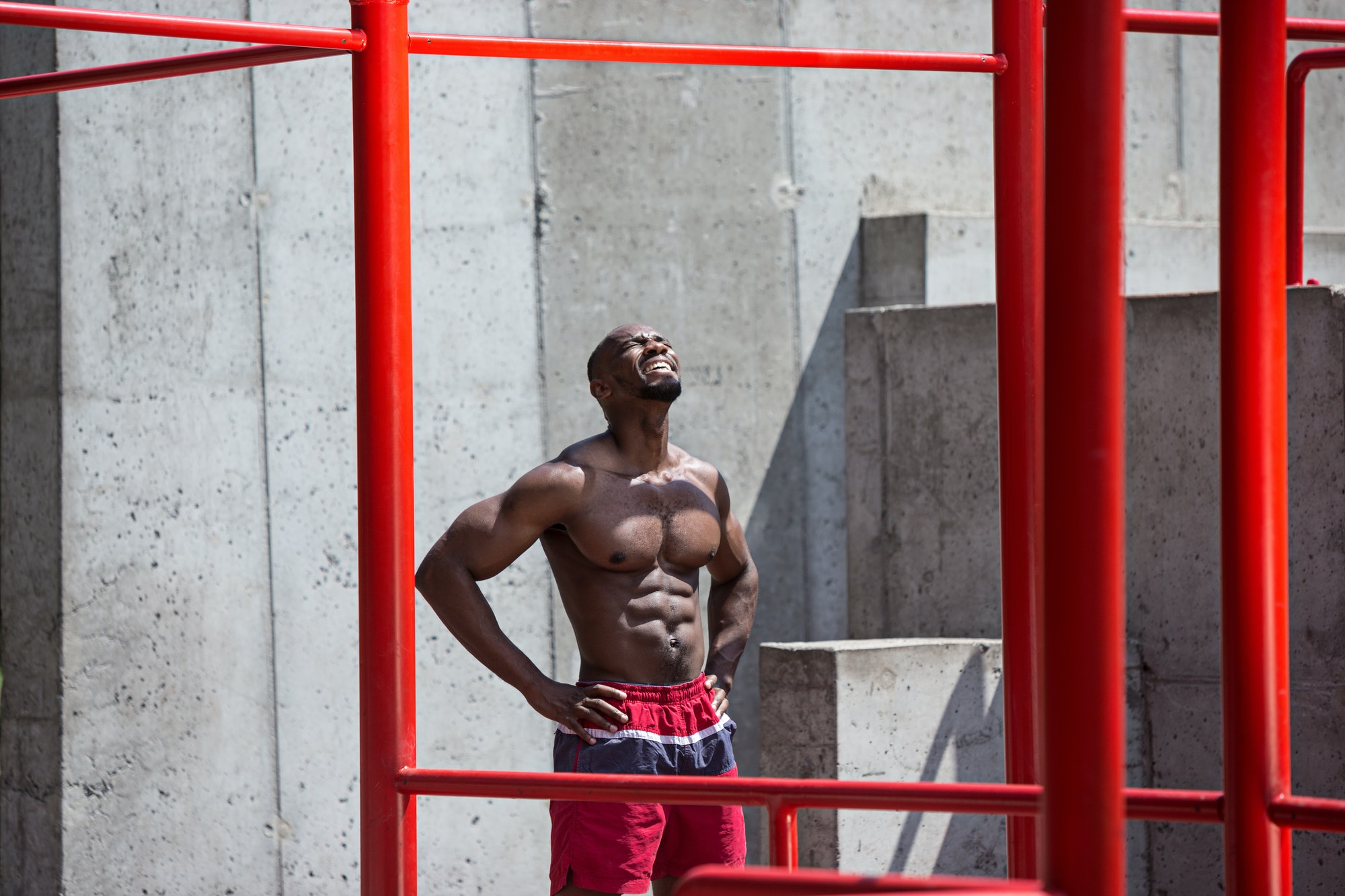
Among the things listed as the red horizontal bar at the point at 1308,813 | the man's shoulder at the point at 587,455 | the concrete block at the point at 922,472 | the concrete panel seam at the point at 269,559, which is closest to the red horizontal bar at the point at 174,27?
the man's shoulder at the point at 587,455

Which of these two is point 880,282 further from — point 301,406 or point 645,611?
point 645,611

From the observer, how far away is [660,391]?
395cm

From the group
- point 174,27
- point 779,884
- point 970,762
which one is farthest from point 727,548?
point 779,884

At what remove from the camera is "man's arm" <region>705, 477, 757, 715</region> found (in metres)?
4.23

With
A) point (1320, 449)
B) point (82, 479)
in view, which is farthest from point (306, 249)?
point (1320, 449)

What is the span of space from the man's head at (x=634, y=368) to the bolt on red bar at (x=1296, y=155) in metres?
2.09

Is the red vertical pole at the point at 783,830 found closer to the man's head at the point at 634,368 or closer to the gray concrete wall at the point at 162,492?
the man's head at the point at 634,368

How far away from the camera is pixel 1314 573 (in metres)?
5.19

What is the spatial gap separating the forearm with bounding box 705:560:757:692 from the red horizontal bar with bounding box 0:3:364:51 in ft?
6.15

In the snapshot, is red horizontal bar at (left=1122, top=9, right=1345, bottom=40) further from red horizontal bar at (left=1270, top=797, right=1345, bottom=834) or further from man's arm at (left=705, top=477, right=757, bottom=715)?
red horizontal bar at (left=1270, top=797, right=1345, bottom=834)

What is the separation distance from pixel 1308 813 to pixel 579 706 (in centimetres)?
191

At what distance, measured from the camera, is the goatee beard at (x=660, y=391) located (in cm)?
394

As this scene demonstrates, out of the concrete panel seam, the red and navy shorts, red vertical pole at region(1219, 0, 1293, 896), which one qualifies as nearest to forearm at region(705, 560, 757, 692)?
the red and navy shorts

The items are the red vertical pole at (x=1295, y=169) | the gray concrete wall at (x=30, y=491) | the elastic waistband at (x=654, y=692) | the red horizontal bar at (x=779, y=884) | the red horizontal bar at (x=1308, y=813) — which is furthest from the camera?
the gray concrete wall at (x=30, y=491)
